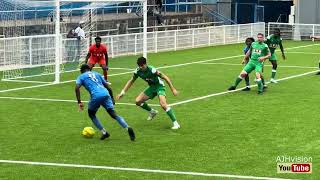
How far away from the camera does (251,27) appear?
52688mm

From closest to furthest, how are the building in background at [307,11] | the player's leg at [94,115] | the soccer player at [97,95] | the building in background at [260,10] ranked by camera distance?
the soccer player at [97,95], the player's leg at [94,115], the building in background at [307,11], the building in background at [260,10]

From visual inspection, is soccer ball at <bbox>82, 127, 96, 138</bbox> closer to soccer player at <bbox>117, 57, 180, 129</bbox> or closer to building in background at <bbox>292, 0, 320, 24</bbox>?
soccer player at <bbox>117, 57, 180, 129</bbox>

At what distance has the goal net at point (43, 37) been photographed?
28.6 meters

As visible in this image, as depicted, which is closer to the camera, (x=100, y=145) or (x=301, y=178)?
(x=301, y=178)

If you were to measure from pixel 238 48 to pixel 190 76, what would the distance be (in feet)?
56.3

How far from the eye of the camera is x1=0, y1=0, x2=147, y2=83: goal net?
2856 centimetres

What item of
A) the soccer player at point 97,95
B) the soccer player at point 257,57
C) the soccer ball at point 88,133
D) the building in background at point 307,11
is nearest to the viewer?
the soccer player at point 97,95

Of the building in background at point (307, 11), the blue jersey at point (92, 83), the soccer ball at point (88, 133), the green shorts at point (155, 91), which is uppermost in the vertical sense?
the building in background at point (307, 11)

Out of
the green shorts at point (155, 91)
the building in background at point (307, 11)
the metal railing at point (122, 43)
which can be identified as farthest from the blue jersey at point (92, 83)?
the building in background at point (307, 11)

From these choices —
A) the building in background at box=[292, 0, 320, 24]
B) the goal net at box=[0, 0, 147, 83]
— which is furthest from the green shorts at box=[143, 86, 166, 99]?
the building in background at box=[292, 0, 320, 24]

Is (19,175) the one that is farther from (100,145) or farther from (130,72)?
(130,72)

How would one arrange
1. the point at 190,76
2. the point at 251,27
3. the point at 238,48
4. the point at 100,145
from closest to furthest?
the point at 100,145, the point at 190,76, the point at 238,48, the point at 251,27

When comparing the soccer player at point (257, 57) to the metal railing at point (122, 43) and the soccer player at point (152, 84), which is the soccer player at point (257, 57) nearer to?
the soccer player at point (152, 84)

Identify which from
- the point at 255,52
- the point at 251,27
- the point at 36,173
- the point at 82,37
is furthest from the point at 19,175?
the point at 251,27
